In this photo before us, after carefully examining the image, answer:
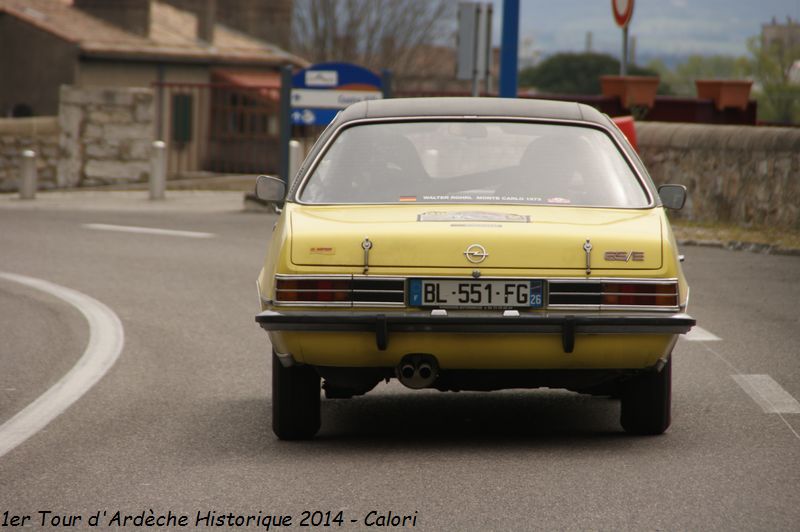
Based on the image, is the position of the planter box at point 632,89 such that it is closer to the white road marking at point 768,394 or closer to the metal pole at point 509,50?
the metal pole at point 509,50

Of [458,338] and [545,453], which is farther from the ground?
[458,338]

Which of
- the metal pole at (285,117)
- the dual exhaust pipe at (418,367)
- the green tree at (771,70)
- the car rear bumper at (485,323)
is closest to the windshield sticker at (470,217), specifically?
the car rear bumper at (485,323)

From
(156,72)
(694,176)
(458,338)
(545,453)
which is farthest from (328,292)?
(156,72)

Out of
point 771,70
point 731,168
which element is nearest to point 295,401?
point 731,168

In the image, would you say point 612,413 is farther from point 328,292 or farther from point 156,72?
point 156,72

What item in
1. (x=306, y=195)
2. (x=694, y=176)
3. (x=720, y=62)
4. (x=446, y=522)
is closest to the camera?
(x=446, y=522)

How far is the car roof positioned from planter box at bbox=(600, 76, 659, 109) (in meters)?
17.5

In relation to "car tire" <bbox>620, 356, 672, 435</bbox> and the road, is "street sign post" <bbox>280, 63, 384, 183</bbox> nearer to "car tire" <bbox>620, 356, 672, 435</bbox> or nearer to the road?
the road

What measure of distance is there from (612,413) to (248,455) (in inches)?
83.2

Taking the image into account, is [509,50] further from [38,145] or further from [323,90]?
[38,145]

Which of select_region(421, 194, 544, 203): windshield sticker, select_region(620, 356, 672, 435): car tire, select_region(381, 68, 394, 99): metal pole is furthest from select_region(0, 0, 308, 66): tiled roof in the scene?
select_region(620, 356, 672, 435): car tire

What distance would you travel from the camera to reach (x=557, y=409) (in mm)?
7980

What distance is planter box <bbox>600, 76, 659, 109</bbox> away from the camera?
25.2 meters

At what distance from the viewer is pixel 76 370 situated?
9.17 metres
